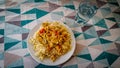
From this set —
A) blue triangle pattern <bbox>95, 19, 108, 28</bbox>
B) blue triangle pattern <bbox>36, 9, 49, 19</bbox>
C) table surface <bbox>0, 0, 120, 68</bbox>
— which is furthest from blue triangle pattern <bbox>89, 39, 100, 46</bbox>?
blue triangle pattern <bbox>36, 9, 49, 19</bbox>

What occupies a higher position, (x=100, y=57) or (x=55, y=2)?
(x=55, y=2)

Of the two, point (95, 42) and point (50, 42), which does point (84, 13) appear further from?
point (50, 42)

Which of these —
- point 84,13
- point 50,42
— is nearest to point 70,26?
point 84,13

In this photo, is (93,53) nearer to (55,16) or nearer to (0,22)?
(55,16)

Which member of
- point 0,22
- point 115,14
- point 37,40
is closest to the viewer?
point 37,40

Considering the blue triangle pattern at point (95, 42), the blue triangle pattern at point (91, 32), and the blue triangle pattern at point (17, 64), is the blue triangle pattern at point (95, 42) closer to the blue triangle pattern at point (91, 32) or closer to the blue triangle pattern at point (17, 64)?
the blue triangle pattern at point (91, 32)

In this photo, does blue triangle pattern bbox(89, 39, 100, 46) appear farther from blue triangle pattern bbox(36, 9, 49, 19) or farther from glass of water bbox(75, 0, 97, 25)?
blue triangle pattern bbox(36, 9, 49, 19)

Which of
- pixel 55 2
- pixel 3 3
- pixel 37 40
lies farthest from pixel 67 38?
pixel 3 3
